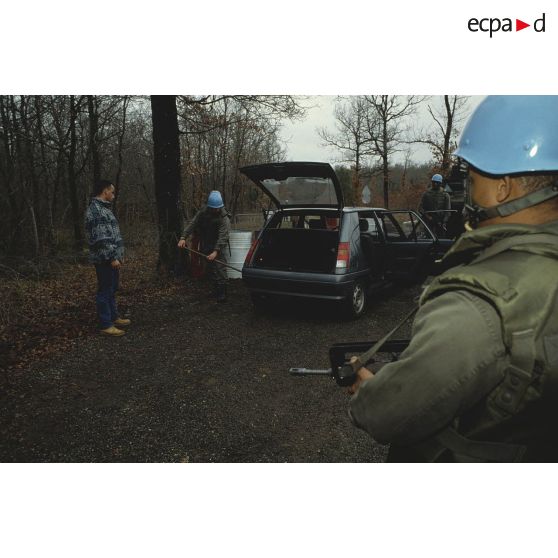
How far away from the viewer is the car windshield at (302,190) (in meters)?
5.44

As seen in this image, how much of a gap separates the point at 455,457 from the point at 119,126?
18884 millimetres

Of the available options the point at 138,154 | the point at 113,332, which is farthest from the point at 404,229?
the point at 138,154

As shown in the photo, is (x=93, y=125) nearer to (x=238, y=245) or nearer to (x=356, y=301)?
(x=238, y=245)

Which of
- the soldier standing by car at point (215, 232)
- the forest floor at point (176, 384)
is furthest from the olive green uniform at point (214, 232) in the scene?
the forest floor at point (176, 384)

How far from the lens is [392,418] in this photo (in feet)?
3.45

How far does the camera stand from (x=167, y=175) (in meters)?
8.40

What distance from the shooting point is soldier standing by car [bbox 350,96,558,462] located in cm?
94

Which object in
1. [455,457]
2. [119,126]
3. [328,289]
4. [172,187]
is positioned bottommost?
[328,289]

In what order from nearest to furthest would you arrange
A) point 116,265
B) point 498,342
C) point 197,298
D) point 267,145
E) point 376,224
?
point 498,342 < point 116,265 < point 376,224 < point 197,298 < point 267,145

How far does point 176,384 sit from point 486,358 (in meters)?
3.45

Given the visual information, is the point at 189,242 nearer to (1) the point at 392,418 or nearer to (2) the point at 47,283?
(2) the point at 47,283

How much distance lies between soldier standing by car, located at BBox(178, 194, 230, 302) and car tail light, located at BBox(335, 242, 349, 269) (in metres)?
2.35

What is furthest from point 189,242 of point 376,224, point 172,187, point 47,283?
point 376,224

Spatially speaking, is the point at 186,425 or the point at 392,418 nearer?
the point at 392,418
